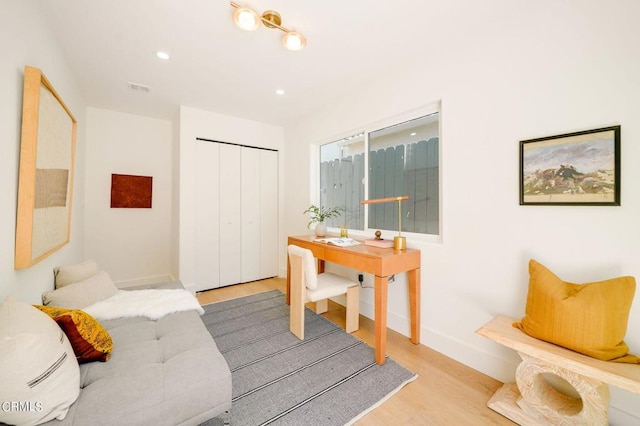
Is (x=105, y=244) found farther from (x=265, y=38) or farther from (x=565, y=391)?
(x=565, y=391)

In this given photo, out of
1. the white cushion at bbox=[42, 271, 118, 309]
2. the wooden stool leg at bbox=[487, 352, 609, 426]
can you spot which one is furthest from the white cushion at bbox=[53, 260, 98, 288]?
the wooden stool leg at bbox=[487, 352, 609, 426]

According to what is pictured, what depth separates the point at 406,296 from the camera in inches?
91.4

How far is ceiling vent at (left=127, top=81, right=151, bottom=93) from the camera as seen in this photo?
2.67m

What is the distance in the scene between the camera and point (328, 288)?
2285mm

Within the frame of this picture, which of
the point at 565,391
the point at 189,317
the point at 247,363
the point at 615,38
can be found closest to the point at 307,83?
the point at 615,38

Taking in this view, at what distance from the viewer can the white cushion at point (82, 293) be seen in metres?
1.64

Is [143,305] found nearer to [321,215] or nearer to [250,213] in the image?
[321,215]

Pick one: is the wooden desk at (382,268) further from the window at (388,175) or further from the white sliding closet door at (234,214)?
the white sliding closet door at (234,214)

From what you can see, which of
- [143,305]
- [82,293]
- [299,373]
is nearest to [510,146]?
[299,373]

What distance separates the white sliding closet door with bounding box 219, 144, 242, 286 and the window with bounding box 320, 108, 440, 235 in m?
1.33

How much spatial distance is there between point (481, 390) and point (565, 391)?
44cm

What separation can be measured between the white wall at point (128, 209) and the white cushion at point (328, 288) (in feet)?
8.75

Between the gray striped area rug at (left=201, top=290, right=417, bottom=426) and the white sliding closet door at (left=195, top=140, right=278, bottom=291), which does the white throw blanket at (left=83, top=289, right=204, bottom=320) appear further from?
the white sliding closet door at (left=195, top=140, right=278, bottom=291)

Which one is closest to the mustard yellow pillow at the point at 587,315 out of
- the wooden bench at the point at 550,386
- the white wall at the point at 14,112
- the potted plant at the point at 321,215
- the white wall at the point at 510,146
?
the wooden bench at the point at 550,386
